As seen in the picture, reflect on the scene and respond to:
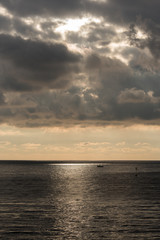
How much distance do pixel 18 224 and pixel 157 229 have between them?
67.4 ft

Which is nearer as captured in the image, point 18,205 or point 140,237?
point 140,237

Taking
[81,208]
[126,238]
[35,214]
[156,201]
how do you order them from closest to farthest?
[126,238] → [35,214] → [81,208] → [156,201]

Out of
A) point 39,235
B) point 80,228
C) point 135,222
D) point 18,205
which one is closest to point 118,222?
point 135,222

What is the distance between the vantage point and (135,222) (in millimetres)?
49438

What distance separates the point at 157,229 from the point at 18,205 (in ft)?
103

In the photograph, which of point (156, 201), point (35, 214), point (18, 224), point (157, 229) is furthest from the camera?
point (156, 201)

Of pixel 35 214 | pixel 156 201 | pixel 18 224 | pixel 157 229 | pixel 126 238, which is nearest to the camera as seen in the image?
pixel 126 238

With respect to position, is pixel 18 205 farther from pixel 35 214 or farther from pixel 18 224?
pixel 18 224

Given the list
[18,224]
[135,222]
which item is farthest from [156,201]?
[18,224]

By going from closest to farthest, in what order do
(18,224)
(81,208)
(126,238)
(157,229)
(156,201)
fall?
(126,238)
(157,229)
(18,224)
(81,208)
(156,201)

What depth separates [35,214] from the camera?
55531 mm

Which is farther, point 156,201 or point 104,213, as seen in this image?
point 156,201

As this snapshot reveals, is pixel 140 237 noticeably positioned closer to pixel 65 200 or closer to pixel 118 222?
pixel 118 222

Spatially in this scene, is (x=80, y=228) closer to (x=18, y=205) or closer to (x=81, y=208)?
(x=81, y=208)
